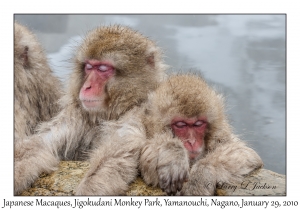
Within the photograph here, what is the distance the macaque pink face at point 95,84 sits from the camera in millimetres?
5219

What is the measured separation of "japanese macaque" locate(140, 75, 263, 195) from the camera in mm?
4426

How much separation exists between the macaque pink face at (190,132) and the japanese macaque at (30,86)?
147 cm

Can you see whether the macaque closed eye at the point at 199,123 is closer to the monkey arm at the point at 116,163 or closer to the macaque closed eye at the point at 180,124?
the macaque closed eye at the point at 180,124

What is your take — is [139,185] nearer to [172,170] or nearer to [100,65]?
[172,170]

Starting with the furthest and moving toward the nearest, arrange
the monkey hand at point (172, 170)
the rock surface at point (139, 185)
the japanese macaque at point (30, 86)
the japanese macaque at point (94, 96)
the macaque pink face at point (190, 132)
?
the japanese macaque at point (30, 86) < the japanese macaque at point (94, 96) < the macaque pink face at point (190, 132) < the rock surface at point (139, 185) < the monkey hand at point (172, 170)

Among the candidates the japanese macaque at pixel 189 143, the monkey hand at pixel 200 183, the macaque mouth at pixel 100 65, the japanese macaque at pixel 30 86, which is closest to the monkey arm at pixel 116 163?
the japanese macaque at pixel 189 143

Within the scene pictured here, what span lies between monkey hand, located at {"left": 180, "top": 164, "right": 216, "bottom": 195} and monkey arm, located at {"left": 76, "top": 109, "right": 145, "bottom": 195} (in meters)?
0.43

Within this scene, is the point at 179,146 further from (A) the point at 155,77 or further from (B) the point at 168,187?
(A) the point at 155,77

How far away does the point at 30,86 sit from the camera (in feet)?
18.8

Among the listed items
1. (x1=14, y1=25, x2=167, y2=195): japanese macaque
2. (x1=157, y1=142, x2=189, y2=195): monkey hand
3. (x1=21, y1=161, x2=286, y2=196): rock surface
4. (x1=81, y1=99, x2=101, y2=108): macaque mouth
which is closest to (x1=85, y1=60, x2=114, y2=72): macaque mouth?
(x1=14, y1=25, x2=167, y2=195): japanese macaque

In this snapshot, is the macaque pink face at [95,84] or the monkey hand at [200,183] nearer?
the monkey hand at [200,183]

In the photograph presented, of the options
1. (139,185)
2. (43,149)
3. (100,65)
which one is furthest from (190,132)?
(43,149)

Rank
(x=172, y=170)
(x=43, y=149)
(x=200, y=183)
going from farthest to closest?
(x=43, y=149), (x=200, y=183), (x=172, y=170)

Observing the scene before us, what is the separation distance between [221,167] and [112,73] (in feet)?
4.45
